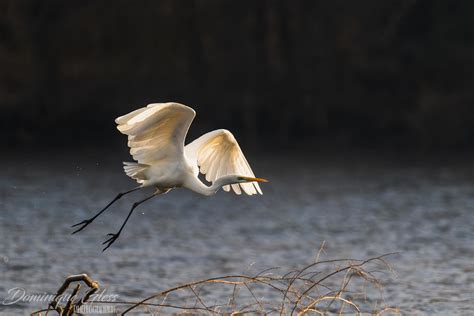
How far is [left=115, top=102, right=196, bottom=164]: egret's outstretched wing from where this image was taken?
8.63 metres

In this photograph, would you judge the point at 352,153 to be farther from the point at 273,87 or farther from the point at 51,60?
the point at 51,60

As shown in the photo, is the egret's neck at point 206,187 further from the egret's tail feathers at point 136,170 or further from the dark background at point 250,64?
the dark background at point 250,64

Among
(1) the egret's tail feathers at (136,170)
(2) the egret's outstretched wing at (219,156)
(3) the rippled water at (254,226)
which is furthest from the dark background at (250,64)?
(1) the egret's tail feathers at (136,170)

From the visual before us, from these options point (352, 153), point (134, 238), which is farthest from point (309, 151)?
point (134, 238)

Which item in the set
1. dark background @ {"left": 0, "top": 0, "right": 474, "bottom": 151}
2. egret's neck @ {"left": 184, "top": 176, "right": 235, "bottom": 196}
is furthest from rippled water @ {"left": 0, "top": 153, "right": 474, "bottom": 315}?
dark background @ {"left": 0, "top": 0, "right": 474, "bottom": 151}

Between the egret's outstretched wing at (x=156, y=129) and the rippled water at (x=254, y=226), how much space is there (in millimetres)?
2891

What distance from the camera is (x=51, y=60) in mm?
30578

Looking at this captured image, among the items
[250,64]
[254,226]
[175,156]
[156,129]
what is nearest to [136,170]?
[175,156]

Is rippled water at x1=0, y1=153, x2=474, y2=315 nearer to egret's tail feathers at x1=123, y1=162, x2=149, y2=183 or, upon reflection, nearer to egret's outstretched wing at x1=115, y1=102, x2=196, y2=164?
egret's tail feathers at x1=123, y1=162, x2=149, y2=183

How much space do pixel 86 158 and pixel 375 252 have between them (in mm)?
11027

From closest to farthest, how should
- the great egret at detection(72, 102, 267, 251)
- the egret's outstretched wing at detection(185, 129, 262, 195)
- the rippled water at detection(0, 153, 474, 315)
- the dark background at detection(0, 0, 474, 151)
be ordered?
1. the great egret at detection(72, 102, 267, 251)
2. the egret's outstretched wing at detection(185, 129, 262, 195)
3. the rippled water at detection(0, 153, 474, 315)
4. the dark background at detection(0, 0, 474, 151)

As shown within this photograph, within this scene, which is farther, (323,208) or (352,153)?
(352,153)

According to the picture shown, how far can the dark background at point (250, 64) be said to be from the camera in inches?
1163

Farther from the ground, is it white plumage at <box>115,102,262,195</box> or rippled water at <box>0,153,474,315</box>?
white plumage at <box>115,102,262,195</box>
